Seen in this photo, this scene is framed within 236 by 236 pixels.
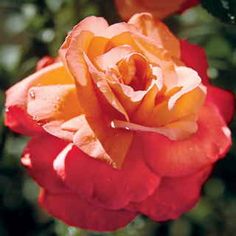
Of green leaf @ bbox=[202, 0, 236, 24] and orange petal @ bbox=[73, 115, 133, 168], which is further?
green leaf @ bbox=[202, 0, 236, 24]

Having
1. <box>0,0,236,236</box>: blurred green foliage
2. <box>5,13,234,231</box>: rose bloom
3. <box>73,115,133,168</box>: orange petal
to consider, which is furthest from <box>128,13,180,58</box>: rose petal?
<box>0,0,236,236</box>: blurred green foliage

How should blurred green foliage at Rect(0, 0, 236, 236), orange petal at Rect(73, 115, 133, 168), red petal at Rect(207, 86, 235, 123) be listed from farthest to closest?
1. blurred green foliage at Rect(0, 0, 236, 236)
2. red petal at Rect(207, 86, 235, 123)
3. orange petal at Rect(73, 115, 133, 168)

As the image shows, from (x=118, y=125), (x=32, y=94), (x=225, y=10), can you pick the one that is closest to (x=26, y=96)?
(x=32, y=94)

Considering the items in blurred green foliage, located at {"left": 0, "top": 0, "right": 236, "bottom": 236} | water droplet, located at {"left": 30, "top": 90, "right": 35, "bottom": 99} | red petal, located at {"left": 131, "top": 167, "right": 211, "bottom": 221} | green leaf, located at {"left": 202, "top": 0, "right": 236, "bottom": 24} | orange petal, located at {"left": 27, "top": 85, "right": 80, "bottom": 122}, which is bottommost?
blurred green foliage, located at {"left": 0, "top": 0, "right": 236, "bottom": 236}

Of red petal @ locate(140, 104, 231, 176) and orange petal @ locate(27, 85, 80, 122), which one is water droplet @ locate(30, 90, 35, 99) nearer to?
orange petal @ locate(27, 85, 80, 122)

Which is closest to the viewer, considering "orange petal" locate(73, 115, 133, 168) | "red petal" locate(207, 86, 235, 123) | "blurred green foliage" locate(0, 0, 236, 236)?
"orange petal" locate(73, 115, 133, 168)

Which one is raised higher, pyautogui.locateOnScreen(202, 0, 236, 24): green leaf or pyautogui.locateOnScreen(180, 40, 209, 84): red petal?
pyautogui.locateOnScreen(202, 0, 236, 24): green leaf

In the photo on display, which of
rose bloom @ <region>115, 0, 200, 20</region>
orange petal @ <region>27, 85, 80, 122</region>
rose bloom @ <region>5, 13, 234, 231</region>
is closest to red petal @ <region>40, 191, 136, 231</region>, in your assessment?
rose bloom @ <region>5, 13, 234, 231</region>
